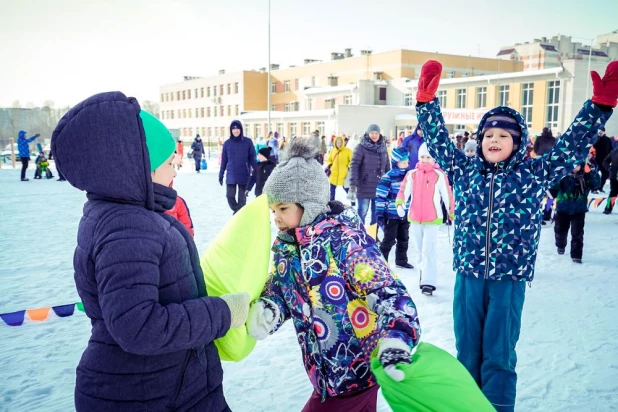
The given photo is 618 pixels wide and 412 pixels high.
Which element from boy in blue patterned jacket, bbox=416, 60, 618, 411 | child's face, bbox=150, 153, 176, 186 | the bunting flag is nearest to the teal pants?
boy in blue patterned jacket, bbox=416, 60, 618, 411

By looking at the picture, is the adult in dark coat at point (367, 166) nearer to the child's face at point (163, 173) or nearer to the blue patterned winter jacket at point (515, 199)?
the blue patterned winter jacket at point (515, 199)

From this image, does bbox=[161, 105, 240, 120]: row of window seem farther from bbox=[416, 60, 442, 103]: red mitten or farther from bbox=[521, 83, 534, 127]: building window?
bbox=[416, 60, 442, 103]: red mitten

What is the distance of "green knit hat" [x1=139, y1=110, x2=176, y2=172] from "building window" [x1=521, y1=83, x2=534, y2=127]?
36.7 meters

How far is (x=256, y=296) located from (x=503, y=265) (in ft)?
4.90

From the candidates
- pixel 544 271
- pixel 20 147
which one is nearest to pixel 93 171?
pixel 544 271

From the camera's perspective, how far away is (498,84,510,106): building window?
35.6 meters

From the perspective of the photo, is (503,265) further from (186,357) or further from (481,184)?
(186,357)

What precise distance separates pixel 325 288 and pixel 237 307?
43 cm

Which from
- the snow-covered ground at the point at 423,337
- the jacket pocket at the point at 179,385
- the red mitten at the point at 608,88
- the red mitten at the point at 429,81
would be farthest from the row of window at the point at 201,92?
the jacket pocket at the point at 179,385

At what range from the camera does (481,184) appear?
2656mm

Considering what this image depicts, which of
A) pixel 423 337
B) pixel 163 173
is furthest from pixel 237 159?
pixel 163 173

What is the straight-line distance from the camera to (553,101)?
32344 mm

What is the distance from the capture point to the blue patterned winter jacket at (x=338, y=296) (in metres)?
1.75

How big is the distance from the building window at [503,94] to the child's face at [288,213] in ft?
123
